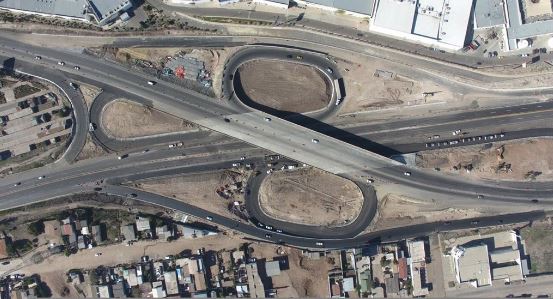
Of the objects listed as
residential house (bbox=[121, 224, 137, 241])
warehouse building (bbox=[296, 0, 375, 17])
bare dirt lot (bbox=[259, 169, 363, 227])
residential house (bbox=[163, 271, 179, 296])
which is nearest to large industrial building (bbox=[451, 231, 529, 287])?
bare dirt lot (bbox=[259, 169, 363, 227])

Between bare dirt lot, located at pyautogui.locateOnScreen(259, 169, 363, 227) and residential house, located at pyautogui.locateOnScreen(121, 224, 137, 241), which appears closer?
residential house, located at pyautogui.locateOnScreen(121, 224, 137, 241)

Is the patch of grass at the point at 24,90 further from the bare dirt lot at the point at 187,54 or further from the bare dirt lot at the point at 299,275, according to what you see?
the bare dirt lot at the point at 299,275

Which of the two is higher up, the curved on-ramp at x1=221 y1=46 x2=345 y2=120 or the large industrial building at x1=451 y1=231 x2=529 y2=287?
the curved on-ramp at x1=221 y1=46 x2=345 y2=120

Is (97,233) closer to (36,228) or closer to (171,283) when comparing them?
(36,228)

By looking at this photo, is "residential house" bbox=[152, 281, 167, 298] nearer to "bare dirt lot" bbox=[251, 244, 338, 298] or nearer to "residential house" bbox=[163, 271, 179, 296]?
"residential house" bbox=[163, 271, 179, 296]

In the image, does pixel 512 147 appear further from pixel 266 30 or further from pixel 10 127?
pixel 10 127

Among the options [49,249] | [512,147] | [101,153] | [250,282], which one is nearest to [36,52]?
[101,153]
